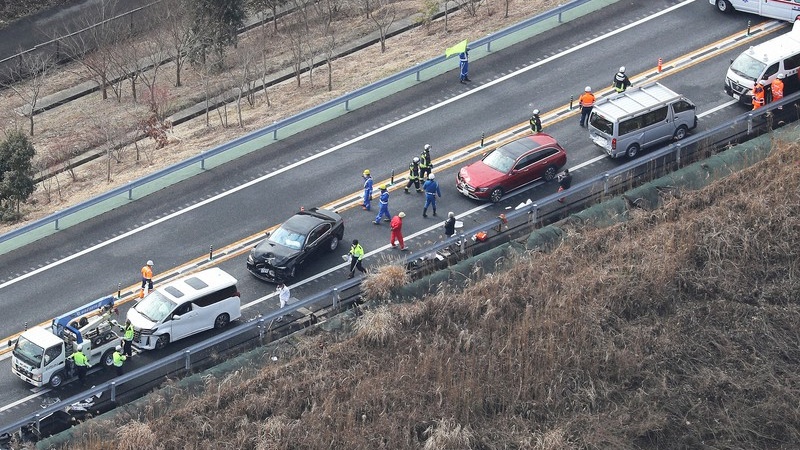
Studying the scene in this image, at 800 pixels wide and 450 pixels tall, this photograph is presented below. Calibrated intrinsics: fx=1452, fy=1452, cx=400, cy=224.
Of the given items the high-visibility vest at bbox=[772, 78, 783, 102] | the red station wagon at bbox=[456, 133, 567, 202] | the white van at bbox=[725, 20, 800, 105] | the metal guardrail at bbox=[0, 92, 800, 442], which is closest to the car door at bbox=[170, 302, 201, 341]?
the metal guardrail at bbox=[0, 92, 800, 442]

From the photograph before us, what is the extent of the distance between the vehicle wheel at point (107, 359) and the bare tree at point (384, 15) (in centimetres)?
2195

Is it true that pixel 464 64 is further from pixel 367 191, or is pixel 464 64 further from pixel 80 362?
pixel 80 362

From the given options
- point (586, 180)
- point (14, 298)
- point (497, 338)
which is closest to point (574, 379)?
point (497, 338)

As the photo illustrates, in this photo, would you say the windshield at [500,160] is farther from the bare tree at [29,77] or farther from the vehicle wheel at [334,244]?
the bare tree at [29,77]

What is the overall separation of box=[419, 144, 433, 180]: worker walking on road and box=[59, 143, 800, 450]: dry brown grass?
212 inches

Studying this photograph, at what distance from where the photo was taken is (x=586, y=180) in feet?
145

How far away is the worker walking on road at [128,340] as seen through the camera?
3828 centimetres

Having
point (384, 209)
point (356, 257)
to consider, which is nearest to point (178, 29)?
point (384, 209)

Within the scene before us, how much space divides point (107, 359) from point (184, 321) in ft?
7.39

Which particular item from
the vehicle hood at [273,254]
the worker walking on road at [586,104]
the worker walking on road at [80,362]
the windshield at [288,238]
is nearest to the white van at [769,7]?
the worker walking on road at [586,104]

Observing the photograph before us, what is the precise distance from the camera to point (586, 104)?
46.5 metres

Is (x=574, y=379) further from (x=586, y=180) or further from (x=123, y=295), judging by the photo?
(x=123, y=295)

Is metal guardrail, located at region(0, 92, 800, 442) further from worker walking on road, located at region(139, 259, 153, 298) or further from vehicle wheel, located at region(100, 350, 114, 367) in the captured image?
worker walking on road, located at region(139, 259, 153, 298)

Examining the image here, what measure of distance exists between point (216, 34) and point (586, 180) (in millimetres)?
19513
